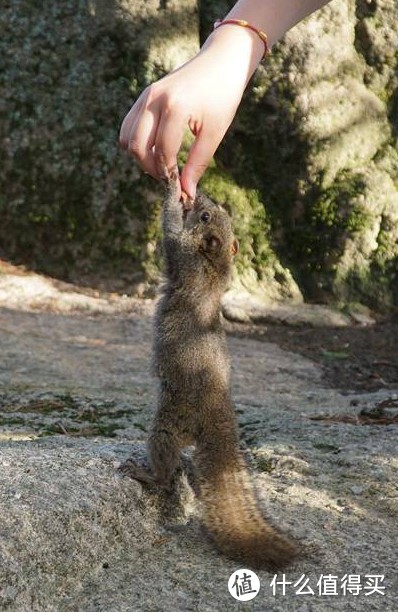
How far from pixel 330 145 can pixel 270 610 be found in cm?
612

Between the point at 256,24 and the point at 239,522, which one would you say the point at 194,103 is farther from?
the point at 239,522

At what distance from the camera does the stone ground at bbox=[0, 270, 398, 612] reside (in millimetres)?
2787

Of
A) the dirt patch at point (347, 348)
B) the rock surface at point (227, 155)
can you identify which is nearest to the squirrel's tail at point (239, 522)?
the dirt patch at point (347, 348)

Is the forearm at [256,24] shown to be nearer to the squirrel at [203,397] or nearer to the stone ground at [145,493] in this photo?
the squirrel at [203,397]

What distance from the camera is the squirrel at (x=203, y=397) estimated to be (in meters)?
3.08

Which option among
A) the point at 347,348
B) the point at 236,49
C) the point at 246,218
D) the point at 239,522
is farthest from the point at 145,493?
the point at 246,218

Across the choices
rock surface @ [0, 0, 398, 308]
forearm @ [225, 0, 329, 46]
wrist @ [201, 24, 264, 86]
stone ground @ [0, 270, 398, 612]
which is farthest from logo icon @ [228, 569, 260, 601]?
rock surface @ [0, 0, 398, 308]

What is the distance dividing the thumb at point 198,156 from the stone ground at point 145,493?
1.04 metres

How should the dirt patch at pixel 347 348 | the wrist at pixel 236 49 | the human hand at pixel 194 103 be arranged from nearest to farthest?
the human hand at pixel 194 103
the wrist at pixel 236 49
the dirt patch at pixel 347 348

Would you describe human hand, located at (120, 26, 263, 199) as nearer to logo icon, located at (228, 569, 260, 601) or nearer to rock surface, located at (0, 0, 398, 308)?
logo icon, located at (228, 569, 260, 601)

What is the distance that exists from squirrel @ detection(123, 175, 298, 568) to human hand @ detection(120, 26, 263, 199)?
0.33 m

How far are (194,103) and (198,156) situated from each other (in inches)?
10.3

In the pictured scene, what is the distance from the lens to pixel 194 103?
2.79 meters

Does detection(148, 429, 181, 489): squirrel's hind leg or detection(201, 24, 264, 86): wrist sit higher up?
detection(201, 24, 264, 86): wrist
